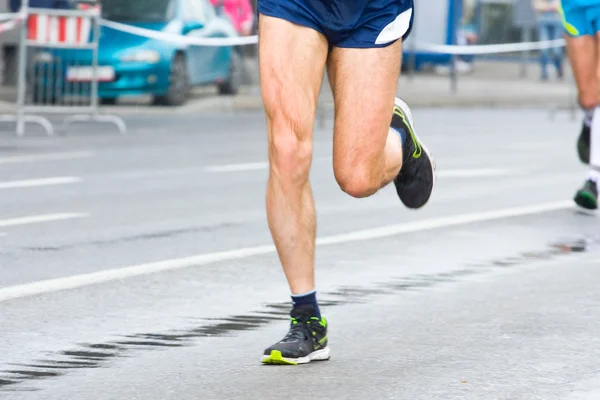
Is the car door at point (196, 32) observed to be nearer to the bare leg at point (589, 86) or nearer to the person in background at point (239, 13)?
the person in background at point (239, 13)

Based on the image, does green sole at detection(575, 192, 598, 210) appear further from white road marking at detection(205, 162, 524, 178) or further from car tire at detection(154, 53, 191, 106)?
car tire at detection(154, 53, 191, 106)

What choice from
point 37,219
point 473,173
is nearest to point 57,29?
point 473,173

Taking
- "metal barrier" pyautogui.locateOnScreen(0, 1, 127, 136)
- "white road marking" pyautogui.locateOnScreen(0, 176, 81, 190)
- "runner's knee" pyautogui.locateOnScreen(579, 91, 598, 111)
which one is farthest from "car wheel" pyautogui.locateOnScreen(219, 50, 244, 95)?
"runner's knee" pyautogui.locateOnScreen(579, 91, 598, 111)

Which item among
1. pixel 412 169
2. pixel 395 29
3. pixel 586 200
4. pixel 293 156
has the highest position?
pixel 395 29

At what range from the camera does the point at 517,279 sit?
7301mm

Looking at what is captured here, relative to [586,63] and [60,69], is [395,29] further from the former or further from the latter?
[60,69]

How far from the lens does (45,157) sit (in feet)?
43.1

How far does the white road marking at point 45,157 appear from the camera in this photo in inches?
504

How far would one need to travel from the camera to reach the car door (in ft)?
67.2

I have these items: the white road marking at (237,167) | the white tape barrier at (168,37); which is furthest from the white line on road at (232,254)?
the white tape barrier at (168,37)

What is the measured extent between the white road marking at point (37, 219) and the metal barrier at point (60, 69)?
251 inches

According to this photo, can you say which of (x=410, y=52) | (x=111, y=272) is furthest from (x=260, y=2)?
(x=410, y=52)

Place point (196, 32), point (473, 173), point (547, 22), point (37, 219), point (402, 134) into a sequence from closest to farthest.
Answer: point (402, 134), point (37, 219), point (473, 173), point (196, 32), point (547, 22)

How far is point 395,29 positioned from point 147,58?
1391 cm
